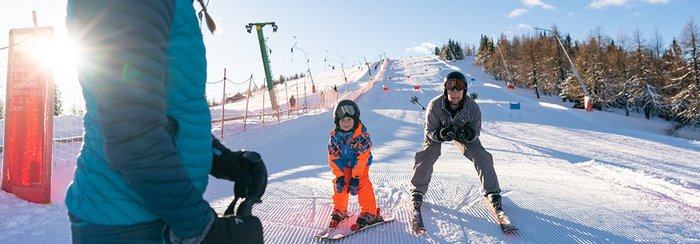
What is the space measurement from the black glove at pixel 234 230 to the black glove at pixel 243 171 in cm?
11

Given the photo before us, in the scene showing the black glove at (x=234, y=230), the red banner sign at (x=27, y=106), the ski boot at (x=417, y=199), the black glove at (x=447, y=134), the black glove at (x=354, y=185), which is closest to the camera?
the black glove at (x=234, y=230)

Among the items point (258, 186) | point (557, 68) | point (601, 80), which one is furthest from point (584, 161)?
point (557, 68)

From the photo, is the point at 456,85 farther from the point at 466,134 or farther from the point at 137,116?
the point at 137,116

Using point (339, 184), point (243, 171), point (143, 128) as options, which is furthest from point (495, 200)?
point (143, 128)

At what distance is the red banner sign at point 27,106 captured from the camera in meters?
5.27

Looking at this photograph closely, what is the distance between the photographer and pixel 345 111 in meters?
3.99

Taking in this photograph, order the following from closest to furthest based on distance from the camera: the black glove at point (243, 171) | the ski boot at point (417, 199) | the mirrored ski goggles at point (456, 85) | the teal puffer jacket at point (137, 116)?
the teal puffer jacket at point (137, 116)
the black glove at point (243, 171)
the ski boot at point (417, 199)
the mirrored ski goggles at point (456, 85)

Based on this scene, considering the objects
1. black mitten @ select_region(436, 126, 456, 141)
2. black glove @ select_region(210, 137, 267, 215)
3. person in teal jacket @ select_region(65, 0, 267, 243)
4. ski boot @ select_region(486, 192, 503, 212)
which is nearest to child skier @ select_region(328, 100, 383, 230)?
black mitten @ select_region(436, 126, 456, 141)

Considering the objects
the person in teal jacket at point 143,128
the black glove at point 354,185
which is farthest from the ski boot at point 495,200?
the person in teal jacket at point 143,128

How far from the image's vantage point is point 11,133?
17.4ft

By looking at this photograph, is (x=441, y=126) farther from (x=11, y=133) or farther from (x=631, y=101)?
(x=631, y=101)

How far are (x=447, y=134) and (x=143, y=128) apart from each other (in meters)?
3.57

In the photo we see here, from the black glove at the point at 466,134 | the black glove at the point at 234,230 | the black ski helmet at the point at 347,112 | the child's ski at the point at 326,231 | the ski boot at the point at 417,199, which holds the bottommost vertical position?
the child's ski at the point at 326,231

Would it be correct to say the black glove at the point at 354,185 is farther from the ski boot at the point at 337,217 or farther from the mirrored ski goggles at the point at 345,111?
the mirrored ski goggles at the point at 345,111
